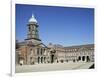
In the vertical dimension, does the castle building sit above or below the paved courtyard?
above

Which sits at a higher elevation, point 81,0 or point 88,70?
point 81,0

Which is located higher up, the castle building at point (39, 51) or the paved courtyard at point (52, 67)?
the castle building at point (39, 51)

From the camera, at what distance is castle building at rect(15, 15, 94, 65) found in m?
2.54

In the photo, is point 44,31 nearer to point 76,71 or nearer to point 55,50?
point 55,50

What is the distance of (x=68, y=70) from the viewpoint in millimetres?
2691

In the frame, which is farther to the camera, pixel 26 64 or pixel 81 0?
pixel 81 0

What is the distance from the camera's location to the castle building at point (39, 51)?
99.8 inches

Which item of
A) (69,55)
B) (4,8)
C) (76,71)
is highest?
(4,8)

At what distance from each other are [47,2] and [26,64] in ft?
2.40

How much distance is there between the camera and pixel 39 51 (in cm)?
261

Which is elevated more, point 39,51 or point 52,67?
point 39,51
